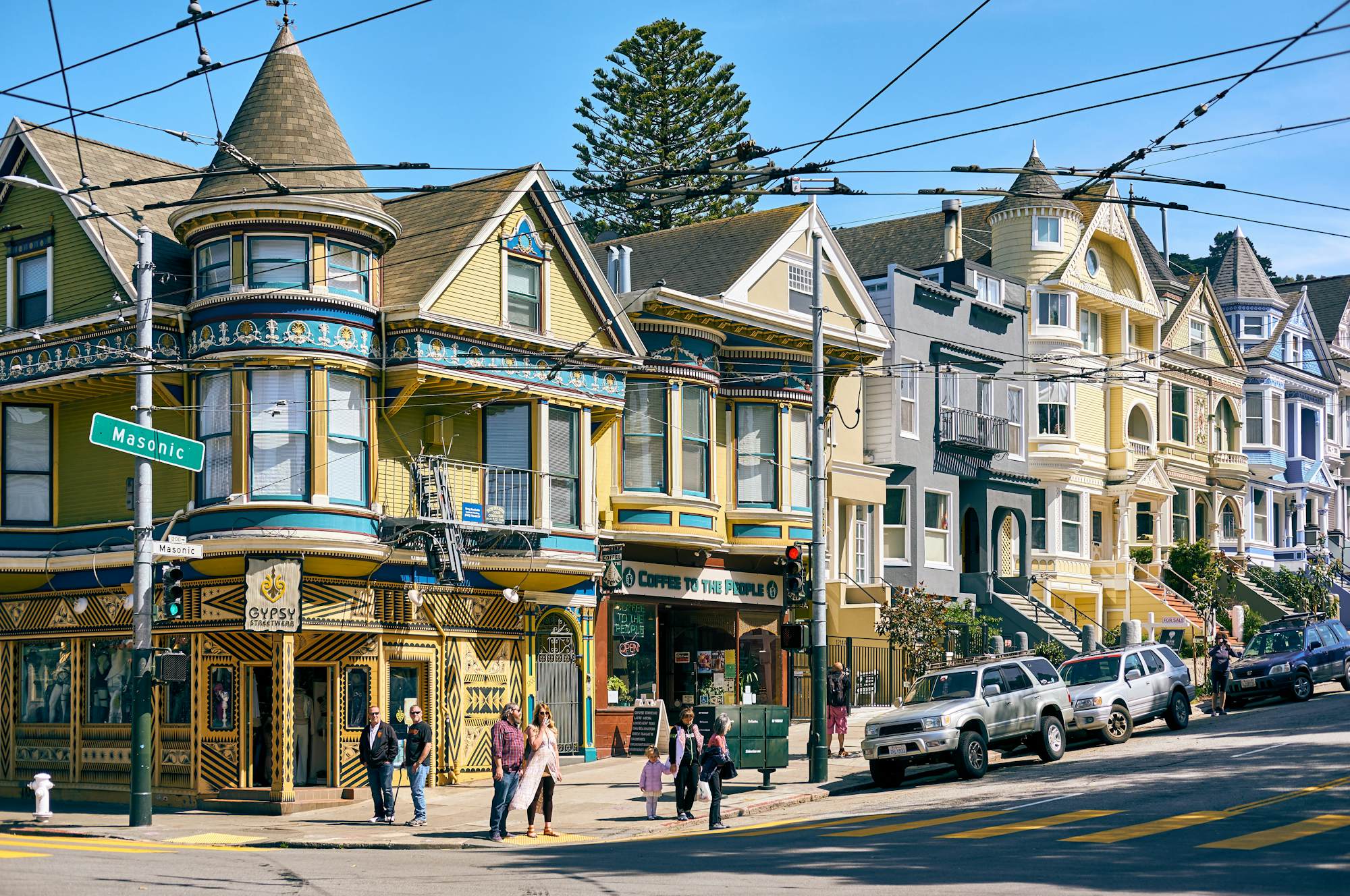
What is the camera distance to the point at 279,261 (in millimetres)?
28922

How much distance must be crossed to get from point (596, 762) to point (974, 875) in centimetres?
1725

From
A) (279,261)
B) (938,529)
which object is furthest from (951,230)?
(279,261)

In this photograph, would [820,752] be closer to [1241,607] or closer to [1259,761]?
[1259,761]

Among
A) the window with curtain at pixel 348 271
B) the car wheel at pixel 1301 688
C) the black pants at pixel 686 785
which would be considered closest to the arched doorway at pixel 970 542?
the car wheel at pixel 1301 688

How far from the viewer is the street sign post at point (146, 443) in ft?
78.8

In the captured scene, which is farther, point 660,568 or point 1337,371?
point 1337,371

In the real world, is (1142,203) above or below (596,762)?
above

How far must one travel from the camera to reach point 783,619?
1556 inches

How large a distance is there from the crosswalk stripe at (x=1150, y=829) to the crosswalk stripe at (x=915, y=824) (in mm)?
2433

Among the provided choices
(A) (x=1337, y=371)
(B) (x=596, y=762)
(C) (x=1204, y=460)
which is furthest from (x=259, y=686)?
(A) (x=1337, y=371)

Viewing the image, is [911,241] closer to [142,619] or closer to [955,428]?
[955,428]

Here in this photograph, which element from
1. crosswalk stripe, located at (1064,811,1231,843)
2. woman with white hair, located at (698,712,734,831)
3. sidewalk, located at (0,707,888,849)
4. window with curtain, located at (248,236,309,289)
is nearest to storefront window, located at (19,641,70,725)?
A: sidewalk, located at (0,707,888,849)

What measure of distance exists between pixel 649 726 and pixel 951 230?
927 inches

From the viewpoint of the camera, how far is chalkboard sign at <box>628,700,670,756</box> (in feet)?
107
